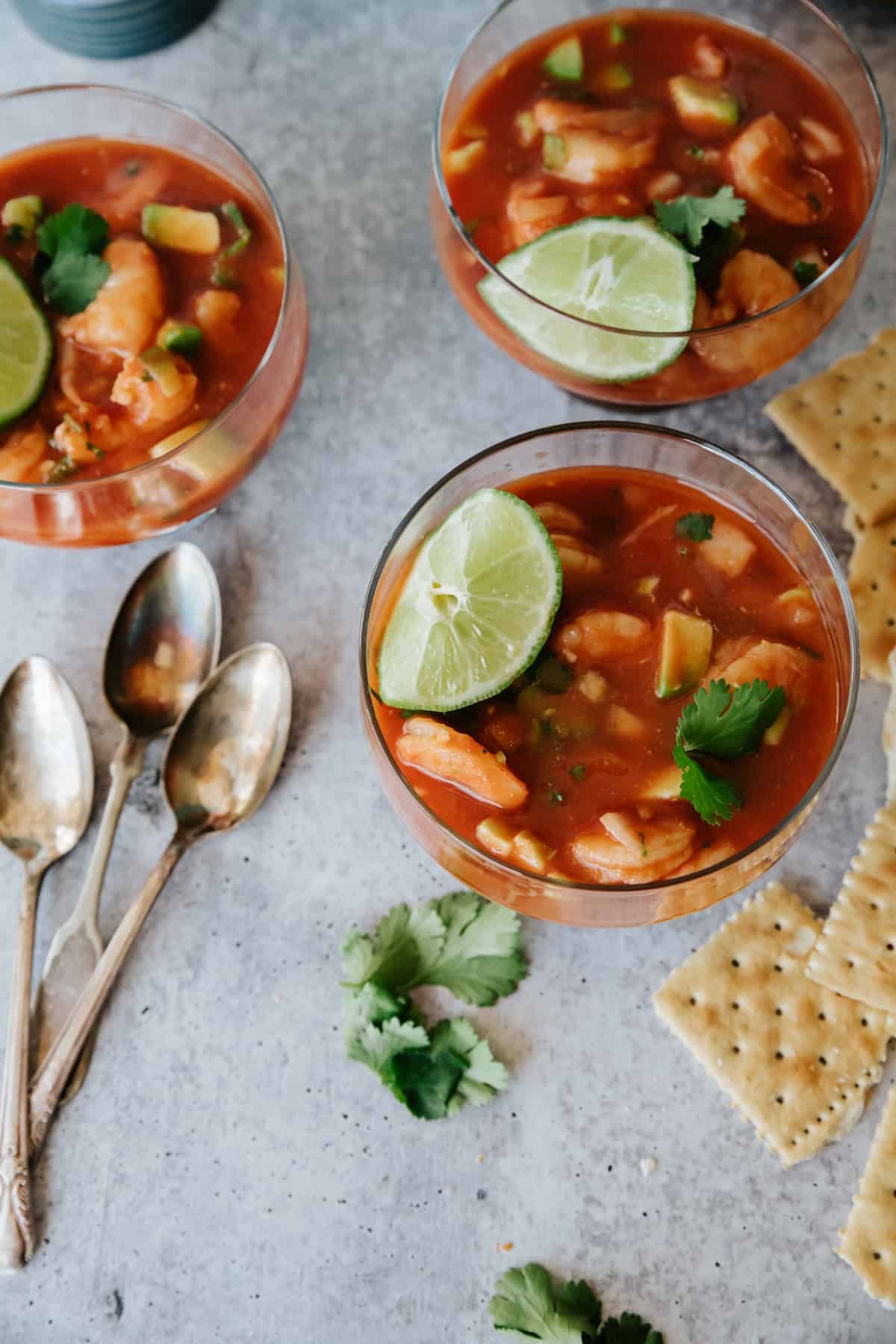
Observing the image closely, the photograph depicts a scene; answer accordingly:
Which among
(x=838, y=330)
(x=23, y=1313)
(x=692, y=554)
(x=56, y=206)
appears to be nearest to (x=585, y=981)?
(x=692, y=554)

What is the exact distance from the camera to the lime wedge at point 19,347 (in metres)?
2.44

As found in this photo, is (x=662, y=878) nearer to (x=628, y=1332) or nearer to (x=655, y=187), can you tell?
(x=628, y=1332)

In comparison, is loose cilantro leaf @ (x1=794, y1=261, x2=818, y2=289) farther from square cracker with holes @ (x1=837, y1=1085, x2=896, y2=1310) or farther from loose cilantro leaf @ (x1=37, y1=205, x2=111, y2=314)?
square cracker with holes @ (x1=837, y1=1085, x2=896, y2=1310)

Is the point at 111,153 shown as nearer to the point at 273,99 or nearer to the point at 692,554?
the point at 273,99

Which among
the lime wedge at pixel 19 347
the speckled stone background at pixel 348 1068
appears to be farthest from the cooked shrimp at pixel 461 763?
the lime wedge at pixel 19 347

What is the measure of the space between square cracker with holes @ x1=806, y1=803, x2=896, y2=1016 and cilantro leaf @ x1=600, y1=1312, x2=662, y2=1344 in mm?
694

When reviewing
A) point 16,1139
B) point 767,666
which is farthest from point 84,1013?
point 767,666

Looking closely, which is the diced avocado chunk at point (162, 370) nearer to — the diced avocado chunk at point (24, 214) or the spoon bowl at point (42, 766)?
the diced avocado chunk at point (24, 214)

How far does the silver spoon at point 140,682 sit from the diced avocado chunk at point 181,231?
23.7 inches

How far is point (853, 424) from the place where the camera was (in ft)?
9.16

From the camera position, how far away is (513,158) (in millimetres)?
2650

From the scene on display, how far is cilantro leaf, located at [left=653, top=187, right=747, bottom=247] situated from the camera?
2457 millimetres

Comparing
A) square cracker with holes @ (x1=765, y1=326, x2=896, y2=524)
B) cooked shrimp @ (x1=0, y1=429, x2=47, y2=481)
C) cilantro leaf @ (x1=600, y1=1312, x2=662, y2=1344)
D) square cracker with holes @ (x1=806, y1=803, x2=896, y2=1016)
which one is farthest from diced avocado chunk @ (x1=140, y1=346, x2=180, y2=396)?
cilantro leaf @ (x1=600, y1=1312, x2=662, y2=1344)

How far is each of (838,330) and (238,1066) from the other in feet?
6.69
